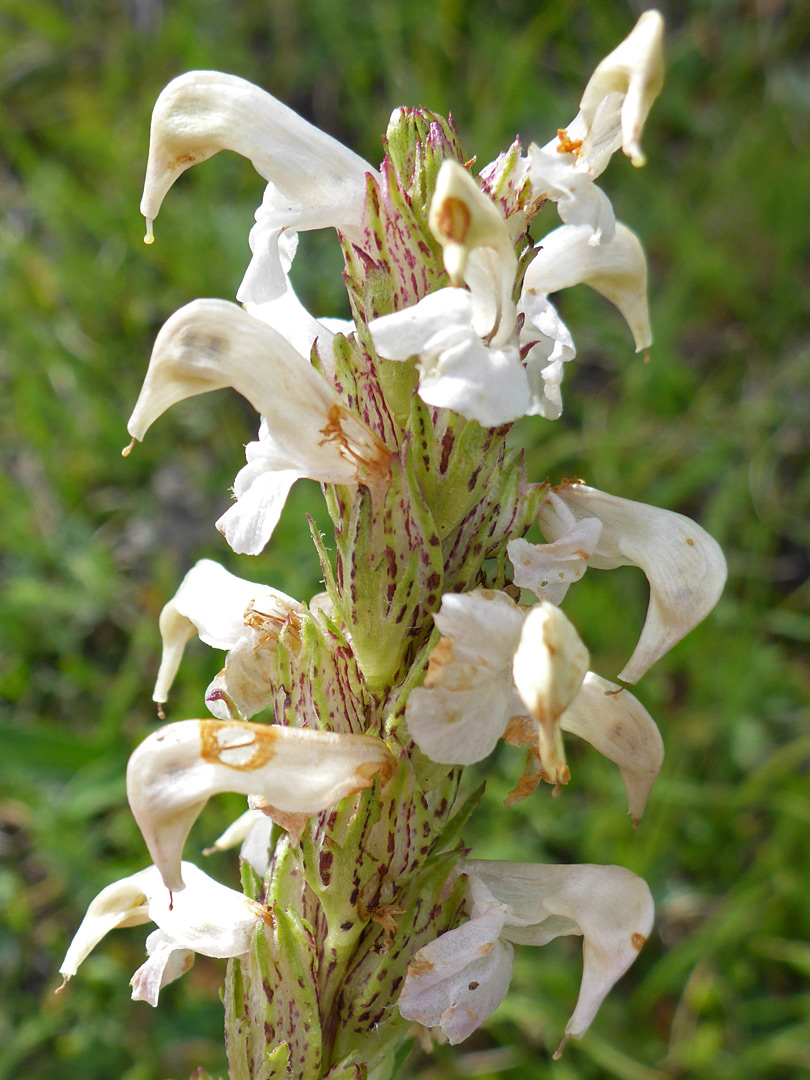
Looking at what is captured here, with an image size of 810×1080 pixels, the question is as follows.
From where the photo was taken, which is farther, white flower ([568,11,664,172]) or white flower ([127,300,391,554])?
white flower ([127,300,391,554])

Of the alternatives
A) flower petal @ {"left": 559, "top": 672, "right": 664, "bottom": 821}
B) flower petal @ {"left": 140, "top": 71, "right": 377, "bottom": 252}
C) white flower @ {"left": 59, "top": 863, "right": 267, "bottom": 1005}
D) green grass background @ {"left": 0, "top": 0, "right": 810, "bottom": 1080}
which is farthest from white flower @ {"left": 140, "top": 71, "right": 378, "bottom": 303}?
green grass background @ {"left": 0, "top": 0, "right": 810, "bottom": 1080}

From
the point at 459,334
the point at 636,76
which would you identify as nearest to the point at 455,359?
the point at 459,334

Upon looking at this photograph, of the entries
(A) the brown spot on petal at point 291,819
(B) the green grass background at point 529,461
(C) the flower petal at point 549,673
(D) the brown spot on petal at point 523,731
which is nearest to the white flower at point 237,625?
(A) the brown spot on petal at point 291,819

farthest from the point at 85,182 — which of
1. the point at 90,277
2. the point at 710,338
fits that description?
the point at 710,338

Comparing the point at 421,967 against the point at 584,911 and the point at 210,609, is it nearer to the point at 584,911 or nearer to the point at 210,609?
the point at 584,911

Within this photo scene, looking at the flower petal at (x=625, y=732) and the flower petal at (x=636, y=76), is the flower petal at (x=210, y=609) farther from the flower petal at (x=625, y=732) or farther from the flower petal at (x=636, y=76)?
the flower petal at (x=636, y=76)

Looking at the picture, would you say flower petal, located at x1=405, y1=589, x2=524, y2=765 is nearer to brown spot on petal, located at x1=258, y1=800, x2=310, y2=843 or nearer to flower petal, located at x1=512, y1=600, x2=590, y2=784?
flower petal, located at x1=512, y1=600, x2=590, y2=784
